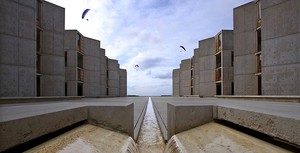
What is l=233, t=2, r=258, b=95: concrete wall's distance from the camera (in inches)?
699

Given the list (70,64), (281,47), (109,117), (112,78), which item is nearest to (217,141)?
(109,117)

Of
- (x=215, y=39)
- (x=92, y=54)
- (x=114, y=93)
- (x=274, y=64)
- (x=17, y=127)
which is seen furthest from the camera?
(x=114, y=93)

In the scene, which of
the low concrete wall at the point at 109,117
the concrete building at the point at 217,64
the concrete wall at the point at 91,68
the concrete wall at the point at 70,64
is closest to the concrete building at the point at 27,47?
the concrete wall at the point at 70,64

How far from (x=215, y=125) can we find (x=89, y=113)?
3.22 meters

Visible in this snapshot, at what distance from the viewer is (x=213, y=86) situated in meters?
26.3

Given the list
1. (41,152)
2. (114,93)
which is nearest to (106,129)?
(41,152)

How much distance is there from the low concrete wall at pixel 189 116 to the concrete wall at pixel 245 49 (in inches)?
594

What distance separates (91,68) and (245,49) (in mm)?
19606

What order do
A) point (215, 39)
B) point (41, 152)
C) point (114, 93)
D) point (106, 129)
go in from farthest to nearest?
point (114, 93)
point (215, 39)
point (106, 129)
point (41, 152)

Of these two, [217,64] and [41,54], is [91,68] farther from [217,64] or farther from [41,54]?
[217,64]

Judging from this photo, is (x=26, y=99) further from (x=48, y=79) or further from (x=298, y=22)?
(x=298, y=22)

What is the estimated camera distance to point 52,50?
17.9m

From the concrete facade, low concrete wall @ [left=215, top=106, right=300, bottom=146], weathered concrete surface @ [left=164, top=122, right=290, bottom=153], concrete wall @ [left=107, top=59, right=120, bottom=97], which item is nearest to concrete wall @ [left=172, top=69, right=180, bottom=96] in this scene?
concrete wall @ [left=107, top=59, right=120, bottom=97]

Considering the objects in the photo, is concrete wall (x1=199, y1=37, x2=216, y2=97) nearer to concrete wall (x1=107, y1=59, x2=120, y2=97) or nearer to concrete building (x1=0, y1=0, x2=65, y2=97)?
concrete wall (x1=107, y1=59, x2=120, y2=97)
